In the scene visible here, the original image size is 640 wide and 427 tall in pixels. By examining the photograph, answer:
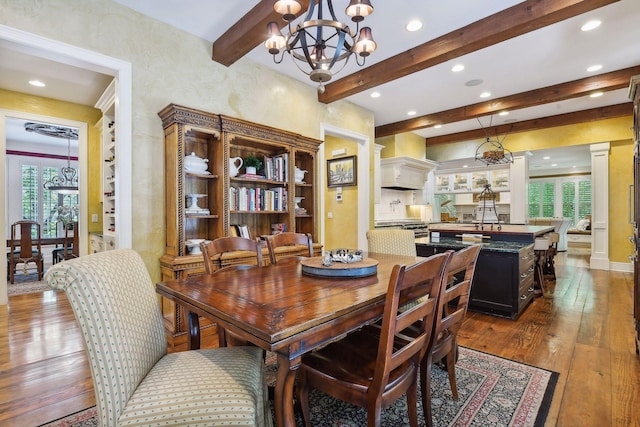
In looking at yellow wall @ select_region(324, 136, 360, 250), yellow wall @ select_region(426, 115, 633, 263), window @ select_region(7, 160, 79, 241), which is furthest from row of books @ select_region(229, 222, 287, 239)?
yellow wall @ select_region(426, 115, 633, 263)

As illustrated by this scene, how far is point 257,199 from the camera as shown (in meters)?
3.41

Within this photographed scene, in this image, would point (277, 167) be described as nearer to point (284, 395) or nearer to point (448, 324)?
point (448, 324)

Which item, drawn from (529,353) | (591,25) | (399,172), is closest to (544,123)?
(399,172)

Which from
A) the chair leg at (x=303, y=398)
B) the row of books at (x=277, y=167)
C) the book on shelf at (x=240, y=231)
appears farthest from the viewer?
the row of books at (x=277, y=167)

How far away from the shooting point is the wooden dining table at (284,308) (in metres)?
1.04

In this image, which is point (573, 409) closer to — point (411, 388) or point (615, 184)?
point (411, 388)

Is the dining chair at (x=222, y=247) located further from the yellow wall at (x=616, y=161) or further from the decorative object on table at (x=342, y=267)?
the yellow wall at (x=616, y=161)

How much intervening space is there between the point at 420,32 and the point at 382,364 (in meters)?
3.15

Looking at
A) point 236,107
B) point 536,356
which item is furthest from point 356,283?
point 236,107

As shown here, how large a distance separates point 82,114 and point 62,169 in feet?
10.3

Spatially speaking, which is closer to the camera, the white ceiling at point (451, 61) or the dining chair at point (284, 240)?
the dining chair at point (284, 240)

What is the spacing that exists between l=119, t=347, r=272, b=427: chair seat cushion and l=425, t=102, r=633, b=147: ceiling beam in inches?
273

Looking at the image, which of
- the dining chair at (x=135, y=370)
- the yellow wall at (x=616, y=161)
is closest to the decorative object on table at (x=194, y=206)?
the dining chair at (x=135, y=370)

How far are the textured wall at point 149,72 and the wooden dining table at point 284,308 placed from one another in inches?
55.9
